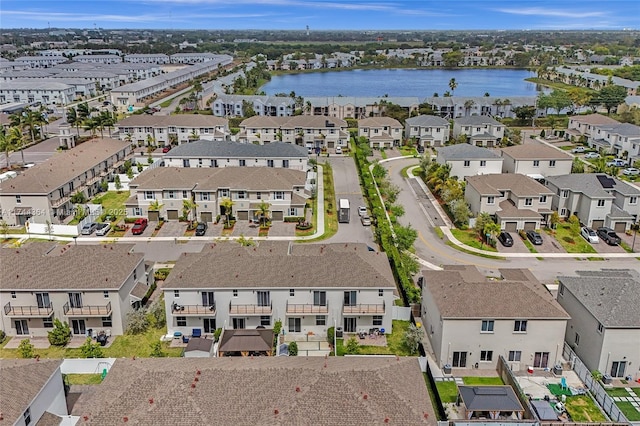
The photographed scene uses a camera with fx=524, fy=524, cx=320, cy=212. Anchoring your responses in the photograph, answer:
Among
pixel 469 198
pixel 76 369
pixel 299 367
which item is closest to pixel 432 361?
pixel 299 367

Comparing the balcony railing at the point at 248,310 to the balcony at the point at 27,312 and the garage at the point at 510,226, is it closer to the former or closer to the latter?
the balcony at the point at 27,312

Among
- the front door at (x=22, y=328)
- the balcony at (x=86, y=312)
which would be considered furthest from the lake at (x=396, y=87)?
the front door at (x=22, y=328)

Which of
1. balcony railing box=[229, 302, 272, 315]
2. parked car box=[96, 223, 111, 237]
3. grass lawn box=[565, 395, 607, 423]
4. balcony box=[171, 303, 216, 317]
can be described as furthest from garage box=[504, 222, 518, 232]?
parked car box=[96, 223, 111, 237]

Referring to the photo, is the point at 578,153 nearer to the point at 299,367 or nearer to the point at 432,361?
the point at 432,361

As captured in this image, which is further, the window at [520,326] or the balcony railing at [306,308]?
the balcony railing at [306,308]

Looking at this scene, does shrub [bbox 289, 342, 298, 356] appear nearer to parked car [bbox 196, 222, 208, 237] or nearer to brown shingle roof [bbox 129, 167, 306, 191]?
parked car [bbox 196, 222, 208, 237]

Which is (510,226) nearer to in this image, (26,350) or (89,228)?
(89,228)

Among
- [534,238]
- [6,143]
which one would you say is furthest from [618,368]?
[6,143]
